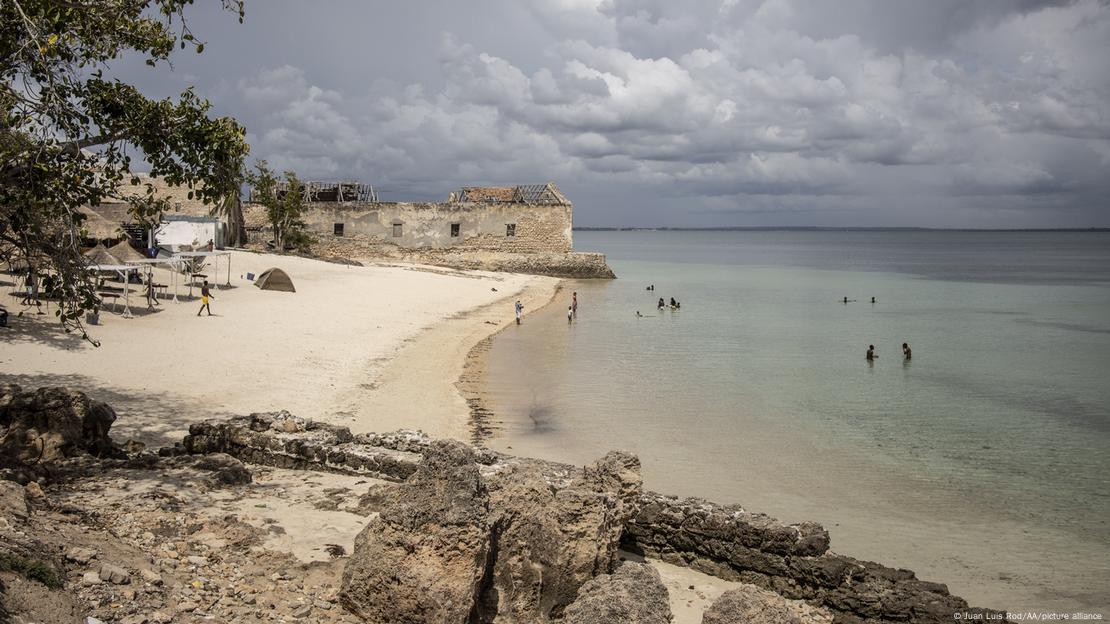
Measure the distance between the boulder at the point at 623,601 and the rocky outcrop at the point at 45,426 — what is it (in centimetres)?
606

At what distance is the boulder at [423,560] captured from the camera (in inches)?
244

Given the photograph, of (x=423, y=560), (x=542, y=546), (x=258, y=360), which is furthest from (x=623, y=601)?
(x=258, y=360)

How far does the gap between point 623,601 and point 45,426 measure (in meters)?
6.62

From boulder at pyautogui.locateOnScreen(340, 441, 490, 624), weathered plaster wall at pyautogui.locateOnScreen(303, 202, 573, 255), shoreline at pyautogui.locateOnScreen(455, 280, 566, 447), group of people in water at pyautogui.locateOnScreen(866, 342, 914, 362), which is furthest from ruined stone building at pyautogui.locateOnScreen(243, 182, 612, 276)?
boulder at pyautogui.locateOnScreen(340, 441, 490, 624)

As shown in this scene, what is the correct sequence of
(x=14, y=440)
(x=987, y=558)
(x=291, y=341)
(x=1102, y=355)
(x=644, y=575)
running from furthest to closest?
(x=1102, y=355)
(x=291, y=341)
(x=987, y=558)
(x=14, y=440)
(x=644, y=575)

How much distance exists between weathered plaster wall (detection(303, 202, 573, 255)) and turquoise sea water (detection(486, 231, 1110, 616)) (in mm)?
Answer: 14700

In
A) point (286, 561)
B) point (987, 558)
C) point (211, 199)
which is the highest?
point (211, 199)

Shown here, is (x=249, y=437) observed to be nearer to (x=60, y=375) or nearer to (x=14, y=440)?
(x=14, y=440)

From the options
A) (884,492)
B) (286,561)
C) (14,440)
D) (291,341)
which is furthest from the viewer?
(291,341)

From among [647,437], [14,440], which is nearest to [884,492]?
[647,437]

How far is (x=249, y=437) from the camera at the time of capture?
33.9 feet

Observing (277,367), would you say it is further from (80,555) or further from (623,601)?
(623,601)

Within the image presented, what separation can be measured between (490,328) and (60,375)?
49.5 ft

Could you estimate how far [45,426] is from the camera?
29.6 feet
